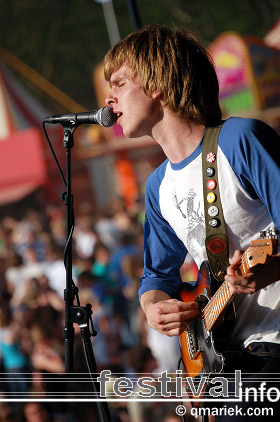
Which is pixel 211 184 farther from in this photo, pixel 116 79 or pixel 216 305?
pixel 116 79

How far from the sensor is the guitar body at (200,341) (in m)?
2.22

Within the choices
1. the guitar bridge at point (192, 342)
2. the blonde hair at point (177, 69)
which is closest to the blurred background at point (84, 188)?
the blonde hair at point (177, 69)

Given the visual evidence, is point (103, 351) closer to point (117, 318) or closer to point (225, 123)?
point (117, 318)

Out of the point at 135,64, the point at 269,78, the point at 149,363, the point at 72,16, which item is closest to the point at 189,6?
the point at 72,16

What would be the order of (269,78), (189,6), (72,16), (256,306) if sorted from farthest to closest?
(72,16), (189,6), (269,78), (256,306)

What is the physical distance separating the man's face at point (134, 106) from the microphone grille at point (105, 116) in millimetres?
23

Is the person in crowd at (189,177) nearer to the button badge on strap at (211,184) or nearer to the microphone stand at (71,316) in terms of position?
the button badge on strap at (211,184)

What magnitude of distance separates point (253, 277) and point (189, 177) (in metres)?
0.56

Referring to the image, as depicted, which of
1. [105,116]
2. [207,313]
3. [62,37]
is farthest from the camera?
[62,37]

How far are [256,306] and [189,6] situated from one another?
17.4 metres

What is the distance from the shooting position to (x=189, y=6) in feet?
59.9

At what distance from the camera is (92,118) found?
2.49 metres

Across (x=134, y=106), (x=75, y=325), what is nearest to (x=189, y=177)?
(x=134, y=106)

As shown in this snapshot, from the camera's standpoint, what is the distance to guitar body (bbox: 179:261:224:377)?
7.27 ft
